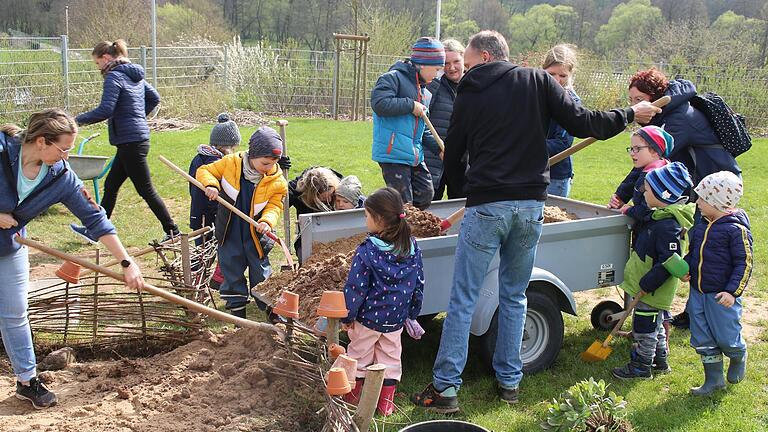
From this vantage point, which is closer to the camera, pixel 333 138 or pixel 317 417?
pixel 317 417

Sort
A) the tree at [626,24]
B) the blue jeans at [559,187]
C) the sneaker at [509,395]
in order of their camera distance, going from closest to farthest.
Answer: the sneaker at [509,395], the blue jeans at [559,187], the tree at [626,24]

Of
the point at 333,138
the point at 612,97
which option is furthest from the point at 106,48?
the point at 612,97

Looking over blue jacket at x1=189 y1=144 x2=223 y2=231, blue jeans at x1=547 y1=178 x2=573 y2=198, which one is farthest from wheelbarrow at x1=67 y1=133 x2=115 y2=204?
blue jeans at x1=547 y1=178 x2=573 y2=198

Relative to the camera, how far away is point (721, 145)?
5.50 m

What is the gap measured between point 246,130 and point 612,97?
1023 cm

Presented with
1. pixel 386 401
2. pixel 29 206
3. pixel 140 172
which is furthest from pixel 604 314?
pixel 140 172

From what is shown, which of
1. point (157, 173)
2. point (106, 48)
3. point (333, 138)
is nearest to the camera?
point (106, 48)

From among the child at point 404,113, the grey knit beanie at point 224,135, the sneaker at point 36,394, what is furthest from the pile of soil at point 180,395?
the grey knit beanie at point 224,135

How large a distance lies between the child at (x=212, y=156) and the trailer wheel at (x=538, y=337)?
2.59m

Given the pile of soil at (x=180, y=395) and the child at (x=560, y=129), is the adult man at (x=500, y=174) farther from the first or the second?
the child at (x=560, y=129)

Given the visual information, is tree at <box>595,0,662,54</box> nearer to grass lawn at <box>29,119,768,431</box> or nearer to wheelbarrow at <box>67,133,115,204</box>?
grass lawn at <box>29,119,768,431</box>

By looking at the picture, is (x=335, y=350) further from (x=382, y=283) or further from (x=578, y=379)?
(x=578, y=379)

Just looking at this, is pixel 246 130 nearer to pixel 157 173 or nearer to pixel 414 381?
pixel 157 173

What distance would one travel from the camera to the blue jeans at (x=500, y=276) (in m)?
4.16
